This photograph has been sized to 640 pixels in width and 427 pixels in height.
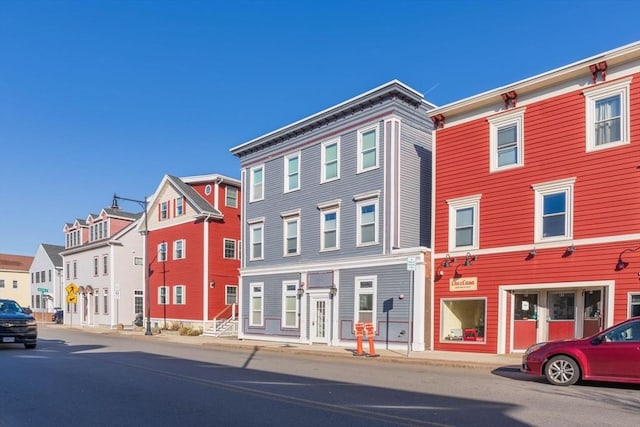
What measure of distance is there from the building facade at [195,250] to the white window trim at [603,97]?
21473mm

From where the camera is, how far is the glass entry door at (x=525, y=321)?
16.3 metres

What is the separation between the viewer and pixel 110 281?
3847 cm

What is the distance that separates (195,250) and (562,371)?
24470 mm

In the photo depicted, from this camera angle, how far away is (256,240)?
26.7 meters

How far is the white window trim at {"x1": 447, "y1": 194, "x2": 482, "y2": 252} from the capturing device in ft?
58.4

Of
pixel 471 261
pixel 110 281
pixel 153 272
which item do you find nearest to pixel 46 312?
pixel 110 281

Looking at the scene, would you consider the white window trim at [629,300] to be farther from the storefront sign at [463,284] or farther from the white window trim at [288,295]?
the white window trim at [288,295]

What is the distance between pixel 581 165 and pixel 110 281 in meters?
33.5

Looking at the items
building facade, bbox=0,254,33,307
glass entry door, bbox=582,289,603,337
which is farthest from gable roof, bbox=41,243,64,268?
glass entry door, bbox=582,289,603,337

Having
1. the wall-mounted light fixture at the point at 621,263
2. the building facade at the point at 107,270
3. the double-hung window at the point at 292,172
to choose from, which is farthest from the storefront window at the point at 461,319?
the building facade at the point at 107,270

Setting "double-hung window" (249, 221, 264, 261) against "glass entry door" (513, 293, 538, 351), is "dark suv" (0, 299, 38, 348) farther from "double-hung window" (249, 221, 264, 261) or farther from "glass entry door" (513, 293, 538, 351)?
"glass entry door" (513, 293, 538, 351)

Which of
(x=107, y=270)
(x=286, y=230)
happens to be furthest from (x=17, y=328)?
(x=107, y=270)

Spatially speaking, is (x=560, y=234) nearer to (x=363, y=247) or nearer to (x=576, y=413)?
(x=363, y=247)

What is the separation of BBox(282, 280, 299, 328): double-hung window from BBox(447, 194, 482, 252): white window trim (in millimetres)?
8198
